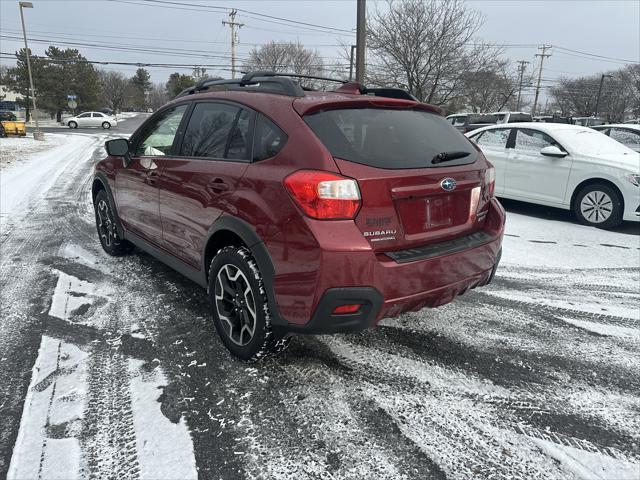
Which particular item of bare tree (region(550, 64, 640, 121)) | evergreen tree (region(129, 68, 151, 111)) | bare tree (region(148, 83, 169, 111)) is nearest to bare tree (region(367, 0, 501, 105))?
bare tree (region(550, 64, 640, 121))

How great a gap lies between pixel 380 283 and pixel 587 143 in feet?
21.4

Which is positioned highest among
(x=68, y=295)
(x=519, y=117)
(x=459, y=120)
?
(x=519, y=117)

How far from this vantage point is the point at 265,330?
2578 millimetres

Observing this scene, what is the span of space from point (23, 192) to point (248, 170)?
8.06m

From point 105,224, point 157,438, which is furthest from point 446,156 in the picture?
point 105,224

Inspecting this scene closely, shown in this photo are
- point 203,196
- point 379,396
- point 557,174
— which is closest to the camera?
point 379,396

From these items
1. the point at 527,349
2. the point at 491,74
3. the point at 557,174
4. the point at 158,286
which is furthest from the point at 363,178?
the point at 491,74

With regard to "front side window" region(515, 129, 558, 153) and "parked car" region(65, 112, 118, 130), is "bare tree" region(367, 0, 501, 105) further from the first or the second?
"parked car" region(65, 112, 118, 130)

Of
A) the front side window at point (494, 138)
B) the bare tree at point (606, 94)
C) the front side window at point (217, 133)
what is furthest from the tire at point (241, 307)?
the bare tree at point (606, 94)

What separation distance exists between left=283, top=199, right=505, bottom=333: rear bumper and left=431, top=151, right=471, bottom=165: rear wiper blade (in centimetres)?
50

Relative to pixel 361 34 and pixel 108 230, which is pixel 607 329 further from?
pixel 361 34

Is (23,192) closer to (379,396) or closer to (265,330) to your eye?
(265,330)

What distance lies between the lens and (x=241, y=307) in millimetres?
2775

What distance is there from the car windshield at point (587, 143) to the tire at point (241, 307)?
635cm
